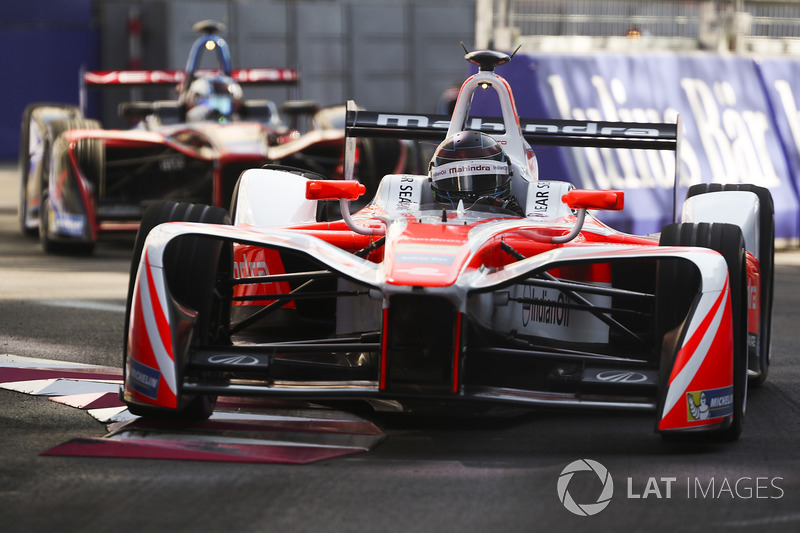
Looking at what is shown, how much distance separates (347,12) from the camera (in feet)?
85.1

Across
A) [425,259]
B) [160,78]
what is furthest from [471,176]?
[160,78]

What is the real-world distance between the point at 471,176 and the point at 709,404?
7.06 feet

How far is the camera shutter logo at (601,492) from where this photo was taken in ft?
14.3

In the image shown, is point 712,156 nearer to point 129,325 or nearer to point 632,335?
point 632,335

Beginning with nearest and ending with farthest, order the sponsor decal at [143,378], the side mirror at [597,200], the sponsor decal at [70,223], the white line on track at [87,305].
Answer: the sponsor decal at [143,378], the side mirror at [597,200], the white line on track at [87,305], the sponsor decal at [70,223]

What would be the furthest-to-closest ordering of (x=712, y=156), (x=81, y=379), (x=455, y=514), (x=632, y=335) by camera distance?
(x=712, y=156), (x=81, y=379), (x=632, y=335), (x=455, y=514)

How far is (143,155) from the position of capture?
12.6m

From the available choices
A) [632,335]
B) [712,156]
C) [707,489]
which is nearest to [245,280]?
[632,335]

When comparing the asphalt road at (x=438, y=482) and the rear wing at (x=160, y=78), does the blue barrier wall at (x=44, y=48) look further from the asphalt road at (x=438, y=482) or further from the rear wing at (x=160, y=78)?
the asphalt road at (x=438, y=482)

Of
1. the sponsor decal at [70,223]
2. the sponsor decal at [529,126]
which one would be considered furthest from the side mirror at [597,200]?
the sponsor decal at [70,223]

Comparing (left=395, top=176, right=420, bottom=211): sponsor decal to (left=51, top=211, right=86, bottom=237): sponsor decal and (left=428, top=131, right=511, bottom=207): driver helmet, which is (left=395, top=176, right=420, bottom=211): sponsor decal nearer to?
(left=428, top=131, right=511, bottom=207): driver helmet

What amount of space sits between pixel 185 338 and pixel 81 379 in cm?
131

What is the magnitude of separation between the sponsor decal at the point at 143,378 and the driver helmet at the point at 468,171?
7.18 feet

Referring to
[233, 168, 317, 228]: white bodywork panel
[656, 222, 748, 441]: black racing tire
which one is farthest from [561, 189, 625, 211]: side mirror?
[233, 168, 317, 228]: white bodywork panel
